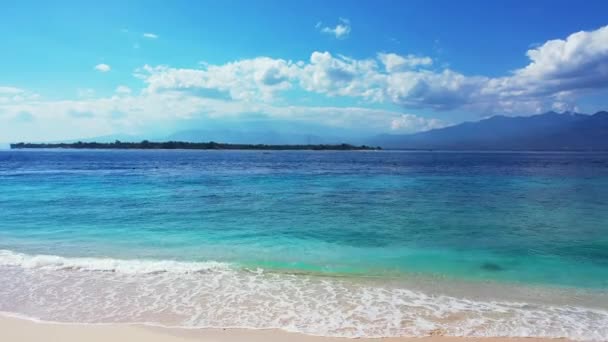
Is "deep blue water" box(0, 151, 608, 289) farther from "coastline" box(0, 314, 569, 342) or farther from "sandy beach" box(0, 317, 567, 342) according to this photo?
"sandy beach" box(0, 317, 567, 342)

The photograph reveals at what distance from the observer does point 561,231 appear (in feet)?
53.8

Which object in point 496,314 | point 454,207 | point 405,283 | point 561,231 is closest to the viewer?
point 496,314

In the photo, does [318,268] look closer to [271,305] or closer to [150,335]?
[271,305]

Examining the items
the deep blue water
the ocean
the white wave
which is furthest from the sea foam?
the deep blue water

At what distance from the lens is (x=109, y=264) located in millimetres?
11438

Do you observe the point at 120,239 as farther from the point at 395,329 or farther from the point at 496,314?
the point at 496,314

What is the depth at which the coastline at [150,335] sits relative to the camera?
684 centimetres

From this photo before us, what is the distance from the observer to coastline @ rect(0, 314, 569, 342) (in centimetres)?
684

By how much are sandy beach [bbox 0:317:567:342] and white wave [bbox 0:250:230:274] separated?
3585mm

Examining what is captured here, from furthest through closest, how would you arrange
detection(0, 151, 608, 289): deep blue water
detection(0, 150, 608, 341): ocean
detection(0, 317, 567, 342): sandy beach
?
detection(0, 151, 608, 289): deep blue water < detection(0, 150, 608, 341): ocean < detection(0, 317, 567, 342): sandy beach

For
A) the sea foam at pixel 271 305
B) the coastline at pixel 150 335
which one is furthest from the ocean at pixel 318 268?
the coastline at pixel 150 335

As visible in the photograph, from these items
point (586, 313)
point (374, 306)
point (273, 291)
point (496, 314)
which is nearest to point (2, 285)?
point (273, 291)

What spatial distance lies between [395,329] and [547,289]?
17.1 feet

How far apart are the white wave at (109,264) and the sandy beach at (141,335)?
358 centimetres
